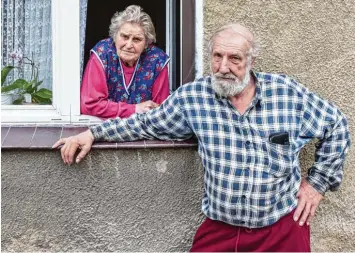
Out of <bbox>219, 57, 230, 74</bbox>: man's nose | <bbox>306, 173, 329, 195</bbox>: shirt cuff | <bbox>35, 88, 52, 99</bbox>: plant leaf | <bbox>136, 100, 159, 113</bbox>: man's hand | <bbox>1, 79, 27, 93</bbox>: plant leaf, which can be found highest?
→ <bbox>219, 57, 230, 74</bbox>: man's nose

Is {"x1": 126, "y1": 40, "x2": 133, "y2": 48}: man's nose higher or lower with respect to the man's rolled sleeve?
higher

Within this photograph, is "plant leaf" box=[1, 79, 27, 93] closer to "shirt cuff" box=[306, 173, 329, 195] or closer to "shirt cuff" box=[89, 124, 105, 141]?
"shirt cuff" box=[89, 124, 105, 141]

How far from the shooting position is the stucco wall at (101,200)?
3.70 metres

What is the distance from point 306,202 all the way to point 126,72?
4.39 feet

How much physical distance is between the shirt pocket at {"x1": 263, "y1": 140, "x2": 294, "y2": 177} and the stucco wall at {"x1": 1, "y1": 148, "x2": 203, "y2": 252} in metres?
0.58

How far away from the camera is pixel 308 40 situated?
152 inches

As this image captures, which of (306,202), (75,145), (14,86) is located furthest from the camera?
(14,86)

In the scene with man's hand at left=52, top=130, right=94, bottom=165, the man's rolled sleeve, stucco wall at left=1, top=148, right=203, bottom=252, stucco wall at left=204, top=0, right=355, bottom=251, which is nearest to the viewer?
the man's rolled sleeve

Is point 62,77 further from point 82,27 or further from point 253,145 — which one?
point 253,145

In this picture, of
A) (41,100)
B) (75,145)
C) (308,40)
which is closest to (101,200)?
(75,145)

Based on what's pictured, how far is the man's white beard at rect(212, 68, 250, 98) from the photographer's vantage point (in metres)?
3.30

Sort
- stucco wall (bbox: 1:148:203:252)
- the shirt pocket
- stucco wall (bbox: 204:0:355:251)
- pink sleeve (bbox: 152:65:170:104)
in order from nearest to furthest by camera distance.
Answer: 1. the shirt pocket
2. stucco wall (bbox: 1:148:203:252)
3. stucco wall (bbox: 204:0:355:251)
4. pink sleeve (bbox: 152:65:170:104)

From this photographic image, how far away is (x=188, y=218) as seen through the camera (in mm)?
3818

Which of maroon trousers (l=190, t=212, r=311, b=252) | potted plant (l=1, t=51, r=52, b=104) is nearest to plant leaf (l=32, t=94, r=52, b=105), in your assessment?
potted plant (l=1, t=51, r=52, b=104)
